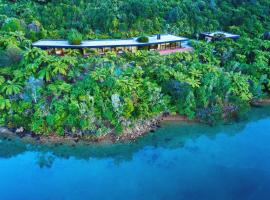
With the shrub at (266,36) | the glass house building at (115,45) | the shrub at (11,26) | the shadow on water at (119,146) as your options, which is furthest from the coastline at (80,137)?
the shrub at (266,36)

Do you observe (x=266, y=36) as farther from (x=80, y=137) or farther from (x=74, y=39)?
(x=80, y=137)

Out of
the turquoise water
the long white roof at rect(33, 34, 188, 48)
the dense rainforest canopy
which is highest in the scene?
the long white roof at rect(33, 34, 188, 48)

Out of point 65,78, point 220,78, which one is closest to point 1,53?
point 65,78

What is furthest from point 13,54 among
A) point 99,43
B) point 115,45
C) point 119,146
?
point 119,146

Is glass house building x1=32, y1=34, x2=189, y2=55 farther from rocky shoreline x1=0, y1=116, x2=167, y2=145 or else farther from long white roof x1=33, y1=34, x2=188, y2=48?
rocky shoreline x1=0, y1=116, x2=167, y2=145

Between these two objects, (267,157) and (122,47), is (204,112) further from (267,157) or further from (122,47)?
(122,47)

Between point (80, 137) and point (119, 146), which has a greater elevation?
point (80, 137)

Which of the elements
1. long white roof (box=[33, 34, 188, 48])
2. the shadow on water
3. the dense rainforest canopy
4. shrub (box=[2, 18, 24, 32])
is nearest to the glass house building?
long white roof (box=[33, 34, 188, 48])
